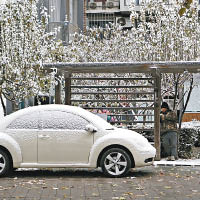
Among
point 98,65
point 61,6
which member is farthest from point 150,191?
point 61,6

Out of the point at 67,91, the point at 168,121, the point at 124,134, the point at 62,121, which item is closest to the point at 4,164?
the point at 62,121

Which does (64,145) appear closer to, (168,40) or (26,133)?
(26,133)

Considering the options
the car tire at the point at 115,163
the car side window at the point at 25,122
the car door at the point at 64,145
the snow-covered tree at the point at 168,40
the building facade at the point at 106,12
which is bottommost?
the car tire at the point at 115,163

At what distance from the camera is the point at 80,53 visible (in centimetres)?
Result: 2612

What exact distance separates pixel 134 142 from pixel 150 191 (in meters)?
2.24

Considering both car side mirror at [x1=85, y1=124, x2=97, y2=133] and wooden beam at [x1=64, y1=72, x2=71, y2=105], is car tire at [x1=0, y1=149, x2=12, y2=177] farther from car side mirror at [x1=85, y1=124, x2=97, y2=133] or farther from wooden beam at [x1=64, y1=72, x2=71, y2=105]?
wooden beam at [x1=64, y1=72, x2=71, y2=105]

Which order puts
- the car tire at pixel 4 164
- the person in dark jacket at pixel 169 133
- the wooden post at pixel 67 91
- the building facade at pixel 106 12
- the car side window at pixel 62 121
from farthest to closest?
1. the building facade at pixel 106 12
2. the wooden post at pixel 67 91
3. the person in dark jacket at pixel 169 133
4. the car side window at pixel 62 121
5. the car tire at pixel 4 164

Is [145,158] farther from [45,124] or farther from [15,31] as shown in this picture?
[15,31]

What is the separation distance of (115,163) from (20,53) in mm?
5147

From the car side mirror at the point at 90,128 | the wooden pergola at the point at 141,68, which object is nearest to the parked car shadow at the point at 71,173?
the car side mirror at the point at 90,128

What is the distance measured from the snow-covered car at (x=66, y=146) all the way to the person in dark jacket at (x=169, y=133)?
3723mm

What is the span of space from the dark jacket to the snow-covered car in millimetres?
3816

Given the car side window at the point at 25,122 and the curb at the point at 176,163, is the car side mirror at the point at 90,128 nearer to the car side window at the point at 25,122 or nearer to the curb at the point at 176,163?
the car side window at the point at 25,122

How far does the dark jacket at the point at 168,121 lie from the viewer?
17.3m
